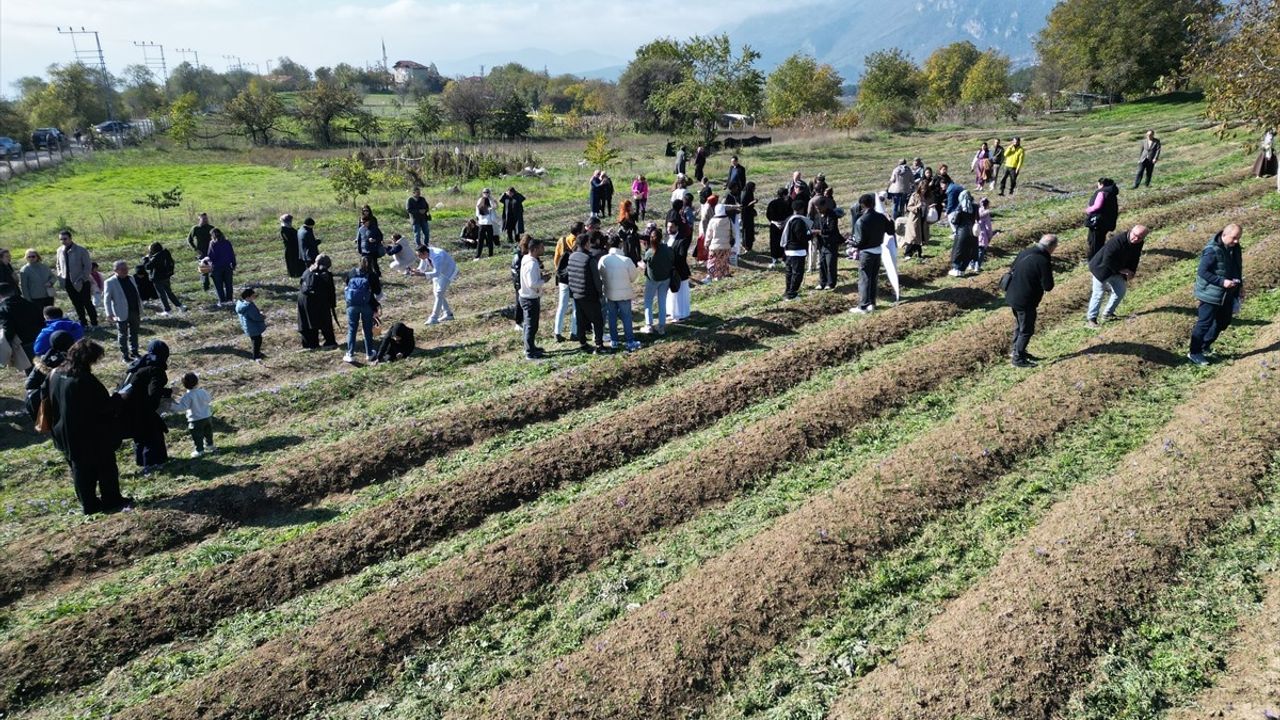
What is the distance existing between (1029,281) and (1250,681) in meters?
6.49

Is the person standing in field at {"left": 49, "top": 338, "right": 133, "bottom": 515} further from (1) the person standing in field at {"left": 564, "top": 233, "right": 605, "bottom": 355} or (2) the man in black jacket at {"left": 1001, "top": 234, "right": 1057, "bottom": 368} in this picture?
(2) the man in black jacket at {"left": 1001, "top": 234, "right": 1057, "bottom": 368}

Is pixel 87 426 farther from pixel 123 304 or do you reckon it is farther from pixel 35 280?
pixel 35 280

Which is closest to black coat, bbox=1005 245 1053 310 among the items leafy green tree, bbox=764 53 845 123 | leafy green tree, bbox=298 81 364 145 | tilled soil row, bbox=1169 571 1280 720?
tilled soil row, bbox=1169 571 1280 720

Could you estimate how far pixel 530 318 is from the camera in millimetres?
13453

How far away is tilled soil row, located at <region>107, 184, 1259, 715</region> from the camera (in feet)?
22.3

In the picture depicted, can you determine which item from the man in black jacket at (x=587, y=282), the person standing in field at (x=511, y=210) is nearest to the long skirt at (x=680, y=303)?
the man in black jacket at (x=587, y=282)

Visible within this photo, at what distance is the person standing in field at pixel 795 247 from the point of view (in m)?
14.9

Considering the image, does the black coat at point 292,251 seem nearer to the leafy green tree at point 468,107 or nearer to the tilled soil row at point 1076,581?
the tilled soil row at point 1076,581

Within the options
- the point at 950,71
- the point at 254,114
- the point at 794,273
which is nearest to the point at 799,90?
the point at 950,71

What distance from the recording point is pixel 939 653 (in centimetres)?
654

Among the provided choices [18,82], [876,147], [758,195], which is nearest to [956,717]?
[758,195]

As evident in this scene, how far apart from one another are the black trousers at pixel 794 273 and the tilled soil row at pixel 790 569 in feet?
16.8

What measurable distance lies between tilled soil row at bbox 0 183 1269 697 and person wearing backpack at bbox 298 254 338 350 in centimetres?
625

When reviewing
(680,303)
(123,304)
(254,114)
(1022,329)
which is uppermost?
(254,114)
